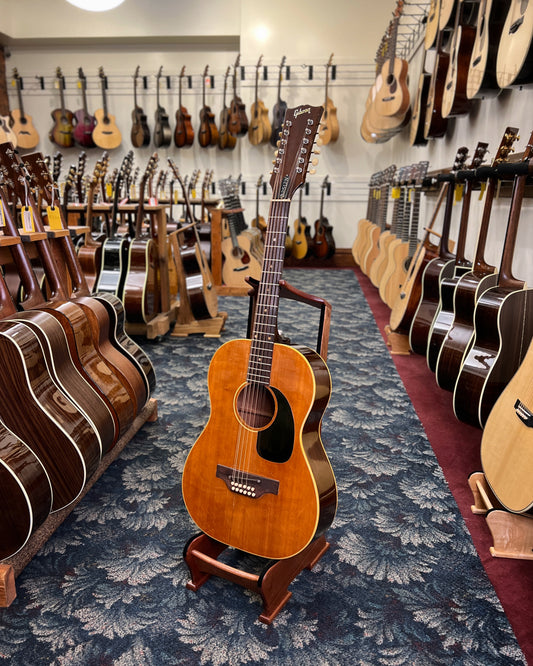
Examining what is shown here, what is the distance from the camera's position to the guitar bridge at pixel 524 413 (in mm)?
1478

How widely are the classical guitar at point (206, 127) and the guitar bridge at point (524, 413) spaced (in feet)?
21.6

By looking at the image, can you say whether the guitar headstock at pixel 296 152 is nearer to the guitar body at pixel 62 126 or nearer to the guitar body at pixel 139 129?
the guitar body at pixel 139 129

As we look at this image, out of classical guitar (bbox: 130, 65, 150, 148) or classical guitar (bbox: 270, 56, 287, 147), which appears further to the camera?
classical guitar (bbox: 130, 65, 150, 148)

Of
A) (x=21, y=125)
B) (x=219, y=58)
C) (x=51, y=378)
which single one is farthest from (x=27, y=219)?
(x=21, y=125)

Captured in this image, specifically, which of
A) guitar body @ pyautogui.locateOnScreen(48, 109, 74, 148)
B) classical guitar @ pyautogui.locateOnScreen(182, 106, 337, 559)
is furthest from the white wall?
classical guitar @ pyautogui.locateOnScreen(182, 106, 337, 559)

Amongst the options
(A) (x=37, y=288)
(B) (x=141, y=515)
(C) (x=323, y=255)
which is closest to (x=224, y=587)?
(B) (x=141, y=515)

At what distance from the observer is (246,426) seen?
4.65ft

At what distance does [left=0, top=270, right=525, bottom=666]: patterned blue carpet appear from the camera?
1.30 m

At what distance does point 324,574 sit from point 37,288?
1507mm

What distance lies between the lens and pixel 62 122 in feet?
24.1

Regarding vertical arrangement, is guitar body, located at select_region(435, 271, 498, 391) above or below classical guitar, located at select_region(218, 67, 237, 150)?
below

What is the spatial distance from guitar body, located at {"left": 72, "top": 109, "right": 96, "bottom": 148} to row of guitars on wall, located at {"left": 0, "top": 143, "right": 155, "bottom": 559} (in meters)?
5.51

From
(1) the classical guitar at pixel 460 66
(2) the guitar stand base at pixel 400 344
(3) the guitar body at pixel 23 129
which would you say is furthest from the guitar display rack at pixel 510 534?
(3) the guitar body at pixel 23 129

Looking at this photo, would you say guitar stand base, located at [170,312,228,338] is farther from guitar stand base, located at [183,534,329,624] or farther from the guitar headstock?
the guitar headstock
